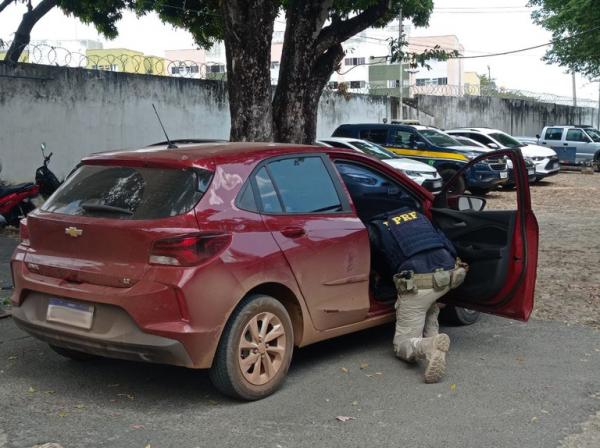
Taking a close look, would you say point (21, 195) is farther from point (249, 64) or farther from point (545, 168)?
point (545, 168)

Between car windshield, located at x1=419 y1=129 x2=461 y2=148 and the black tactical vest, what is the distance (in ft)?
39.7

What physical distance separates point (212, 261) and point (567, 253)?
6.60 metres

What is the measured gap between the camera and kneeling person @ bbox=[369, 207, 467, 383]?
4949mm

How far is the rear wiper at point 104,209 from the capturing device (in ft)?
13.5

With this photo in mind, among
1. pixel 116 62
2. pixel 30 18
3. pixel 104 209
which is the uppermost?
pixel 30 18

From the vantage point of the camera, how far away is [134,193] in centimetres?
421

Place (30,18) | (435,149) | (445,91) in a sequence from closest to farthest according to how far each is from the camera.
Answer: (30,18) → (435,149) → (445,91)

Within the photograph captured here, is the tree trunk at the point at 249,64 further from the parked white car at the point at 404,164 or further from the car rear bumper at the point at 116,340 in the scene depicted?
the parked white car at the point at 404,164

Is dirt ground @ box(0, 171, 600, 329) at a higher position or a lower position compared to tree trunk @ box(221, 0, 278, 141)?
lower

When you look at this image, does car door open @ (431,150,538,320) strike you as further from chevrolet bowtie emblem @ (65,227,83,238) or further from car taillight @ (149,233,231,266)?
chevrolet bowtie emblem @ (65,227,83,238)

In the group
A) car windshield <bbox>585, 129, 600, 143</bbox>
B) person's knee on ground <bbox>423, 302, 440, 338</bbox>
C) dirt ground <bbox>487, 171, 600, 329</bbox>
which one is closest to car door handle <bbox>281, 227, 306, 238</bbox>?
person's knee on ground <bbox>423, 302, 440, 338</bbox>

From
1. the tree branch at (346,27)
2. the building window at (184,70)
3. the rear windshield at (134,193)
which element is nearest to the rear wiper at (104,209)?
the rear windshield at (134,193)

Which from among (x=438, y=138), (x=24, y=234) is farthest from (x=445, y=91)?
(x=24, y=234)

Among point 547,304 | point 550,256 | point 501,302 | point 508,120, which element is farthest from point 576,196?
point 508,120
